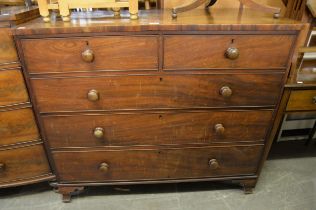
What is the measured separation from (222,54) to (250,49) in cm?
12

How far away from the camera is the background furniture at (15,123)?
1005 millimetres

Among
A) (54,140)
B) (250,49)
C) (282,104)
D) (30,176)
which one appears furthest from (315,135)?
(30,176)

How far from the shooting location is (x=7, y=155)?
Answer: 125 centimetres

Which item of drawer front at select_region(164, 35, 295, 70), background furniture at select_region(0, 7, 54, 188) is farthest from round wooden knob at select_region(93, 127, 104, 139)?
drawer front at select_region(164, 35, 295, 70)

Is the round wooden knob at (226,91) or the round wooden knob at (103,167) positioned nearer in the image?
the round wooden knob at (226,91)

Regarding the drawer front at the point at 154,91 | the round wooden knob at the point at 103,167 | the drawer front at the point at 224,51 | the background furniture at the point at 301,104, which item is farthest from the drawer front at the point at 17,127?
the background furniture at the point at 301,104

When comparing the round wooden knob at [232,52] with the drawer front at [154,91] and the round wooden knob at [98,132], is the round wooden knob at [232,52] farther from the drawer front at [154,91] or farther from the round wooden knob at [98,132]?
the round wooden knob at [98,132]

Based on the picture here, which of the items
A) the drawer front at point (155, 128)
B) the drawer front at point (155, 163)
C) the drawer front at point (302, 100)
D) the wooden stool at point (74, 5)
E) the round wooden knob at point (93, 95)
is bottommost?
the drawer front at point (155, 163)

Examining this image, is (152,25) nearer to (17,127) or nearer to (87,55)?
(87,55)

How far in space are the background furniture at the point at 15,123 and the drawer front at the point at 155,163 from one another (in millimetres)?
121

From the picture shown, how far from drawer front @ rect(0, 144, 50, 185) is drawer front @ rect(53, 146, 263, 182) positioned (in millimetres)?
90

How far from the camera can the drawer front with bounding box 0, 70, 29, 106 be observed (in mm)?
1053

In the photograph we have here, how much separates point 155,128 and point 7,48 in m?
0.73

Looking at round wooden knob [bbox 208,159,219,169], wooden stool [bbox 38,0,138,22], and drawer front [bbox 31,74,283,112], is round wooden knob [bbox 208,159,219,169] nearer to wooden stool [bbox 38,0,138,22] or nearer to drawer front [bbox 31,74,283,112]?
drawer front [bbox 31,74,283,112]
